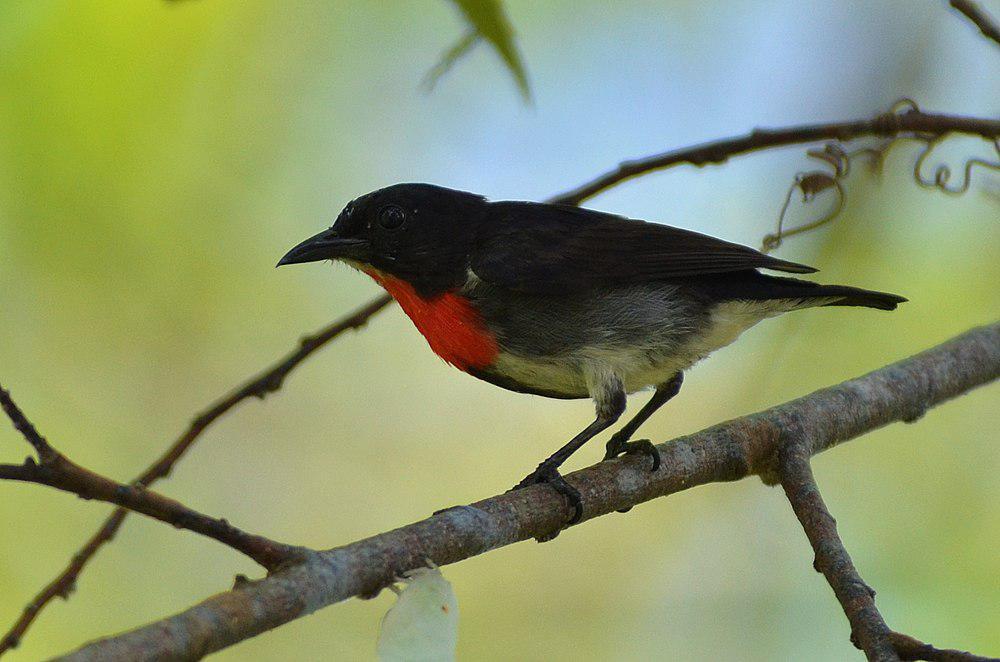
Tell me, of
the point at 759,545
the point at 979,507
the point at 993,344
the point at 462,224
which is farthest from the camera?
the point at 759,545

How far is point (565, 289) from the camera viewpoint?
3.46 m

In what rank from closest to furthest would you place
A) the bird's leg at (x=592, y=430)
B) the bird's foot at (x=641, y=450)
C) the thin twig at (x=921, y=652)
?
the thin twig at (x=921, y=652), the bird's foot at (x=641, y=450), the bird's leg at (x=592, y=430)

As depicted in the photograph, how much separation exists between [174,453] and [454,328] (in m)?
1.05

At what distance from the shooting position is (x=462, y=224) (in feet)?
12.3

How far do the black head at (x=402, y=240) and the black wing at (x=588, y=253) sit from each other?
96 millimetres

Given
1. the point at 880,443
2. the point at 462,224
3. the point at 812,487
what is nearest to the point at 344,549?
the point at 812,487

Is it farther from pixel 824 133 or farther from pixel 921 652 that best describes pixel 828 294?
pixel 921 652

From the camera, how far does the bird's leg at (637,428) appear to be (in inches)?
107

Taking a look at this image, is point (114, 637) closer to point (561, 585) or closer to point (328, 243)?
point (328, 243)

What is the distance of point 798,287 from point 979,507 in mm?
2367

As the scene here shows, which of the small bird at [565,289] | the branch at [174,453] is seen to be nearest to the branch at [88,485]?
the branch at [174,453]

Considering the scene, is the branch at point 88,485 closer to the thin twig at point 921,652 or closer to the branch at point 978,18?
the thin twig at point 921,652

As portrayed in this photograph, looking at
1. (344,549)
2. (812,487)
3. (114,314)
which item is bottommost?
(344,549)

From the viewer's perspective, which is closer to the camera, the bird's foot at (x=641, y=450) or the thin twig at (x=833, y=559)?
the thin twig at (x=833, y=559)
